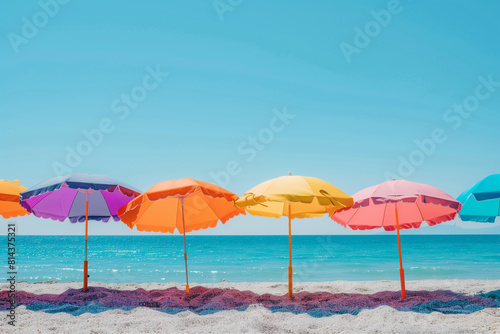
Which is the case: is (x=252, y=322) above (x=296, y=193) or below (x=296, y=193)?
below

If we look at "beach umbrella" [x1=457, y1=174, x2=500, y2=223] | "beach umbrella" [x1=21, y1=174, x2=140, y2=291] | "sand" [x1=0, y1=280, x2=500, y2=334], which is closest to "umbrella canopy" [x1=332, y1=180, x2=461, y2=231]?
"beach umbrella" [x1=457, y1=174, x2=500, y2=223]

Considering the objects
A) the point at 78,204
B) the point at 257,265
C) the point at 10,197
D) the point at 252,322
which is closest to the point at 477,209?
the point at 252,322

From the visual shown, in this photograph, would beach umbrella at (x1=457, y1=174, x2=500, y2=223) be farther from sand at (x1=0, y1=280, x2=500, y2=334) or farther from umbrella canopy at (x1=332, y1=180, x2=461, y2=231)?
sand at (x1=0, y1=280, x2=500, y2=334)

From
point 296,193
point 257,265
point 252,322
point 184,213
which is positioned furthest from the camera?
point 257,265

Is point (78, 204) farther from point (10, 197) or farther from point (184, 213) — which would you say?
point (184, 213)

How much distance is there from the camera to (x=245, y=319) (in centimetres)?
561

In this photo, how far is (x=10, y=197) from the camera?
7289 mm

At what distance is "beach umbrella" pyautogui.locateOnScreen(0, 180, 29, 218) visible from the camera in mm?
7285

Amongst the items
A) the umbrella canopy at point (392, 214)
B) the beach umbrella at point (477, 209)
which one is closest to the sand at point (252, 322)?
the beach umbrella at point (477, 209)

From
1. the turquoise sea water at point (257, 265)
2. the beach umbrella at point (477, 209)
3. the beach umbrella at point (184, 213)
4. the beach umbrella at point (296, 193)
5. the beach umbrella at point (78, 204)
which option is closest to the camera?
the beach umbrella at point (296, 193)

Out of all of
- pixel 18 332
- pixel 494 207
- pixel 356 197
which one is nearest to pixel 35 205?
pixel 18 332

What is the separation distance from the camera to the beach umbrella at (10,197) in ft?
23.9

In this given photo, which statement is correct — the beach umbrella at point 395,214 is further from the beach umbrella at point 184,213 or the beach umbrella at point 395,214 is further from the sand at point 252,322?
the beach umbrella at point 184,213

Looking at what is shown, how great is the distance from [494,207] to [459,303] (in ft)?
6.42
